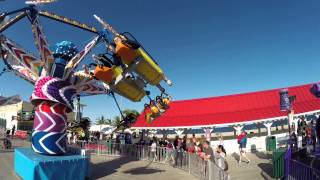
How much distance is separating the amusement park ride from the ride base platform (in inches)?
33.0

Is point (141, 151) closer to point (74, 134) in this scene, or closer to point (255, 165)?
point (255, 165)

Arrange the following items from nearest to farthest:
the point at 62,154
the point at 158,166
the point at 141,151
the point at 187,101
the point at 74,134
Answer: the point at 62,154, the point at 158,166, the point at 141,151, the point at 74,134, the point at 187,101

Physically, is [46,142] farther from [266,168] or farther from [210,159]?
[266,168]

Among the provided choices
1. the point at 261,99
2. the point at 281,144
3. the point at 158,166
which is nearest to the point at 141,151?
the point at 158,166

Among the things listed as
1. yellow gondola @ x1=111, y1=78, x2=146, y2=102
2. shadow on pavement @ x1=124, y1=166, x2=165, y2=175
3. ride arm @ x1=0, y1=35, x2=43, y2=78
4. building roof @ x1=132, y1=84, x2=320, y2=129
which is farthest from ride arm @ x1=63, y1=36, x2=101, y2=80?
building roof @ x1=132, y1=84, x2=320, y2=129

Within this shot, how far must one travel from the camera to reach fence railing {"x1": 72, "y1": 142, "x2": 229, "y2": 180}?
34.4ft

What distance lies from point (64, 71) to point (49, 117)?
1.95m

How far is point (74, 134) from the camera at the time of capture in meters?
27.9

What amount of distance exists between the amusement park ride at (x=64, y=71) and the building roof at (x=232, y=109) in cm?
1412

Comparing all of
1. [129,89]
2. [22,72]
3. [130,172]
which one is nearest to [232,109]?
[130,172]

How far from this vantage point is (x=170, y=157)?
1731cm

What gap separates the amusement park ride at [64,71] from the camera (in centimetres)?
1146

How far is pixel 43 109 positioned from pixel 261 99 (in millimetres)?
22193

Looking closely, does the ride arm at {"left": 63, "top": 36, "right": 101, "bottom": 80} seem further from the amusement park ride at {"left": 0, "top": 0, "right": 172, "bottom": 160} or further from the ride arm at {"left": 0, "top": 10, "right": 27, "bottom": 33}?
the ride arm at {"left": 0, "top": 10, "right": 27, "bottom": 33}
